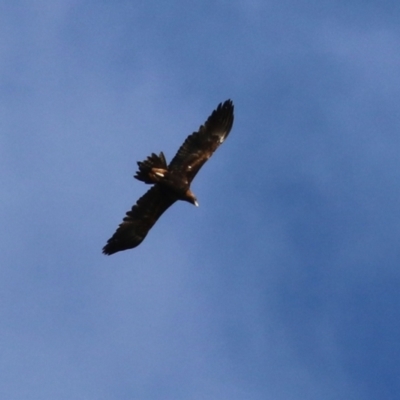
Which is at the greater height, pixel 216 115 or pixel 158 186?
pixel 216 115

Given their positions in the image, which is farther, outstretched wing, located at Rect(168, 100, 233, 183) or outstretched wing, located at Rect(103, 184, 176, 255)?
outstretched wing, located at Rect(103, 184, 176, 255)

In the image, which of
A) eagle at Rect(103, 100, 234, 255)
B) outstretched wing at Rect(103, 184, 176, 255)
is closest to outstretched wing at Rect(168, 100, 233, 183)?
eagle at Rect(103, 100, 234, 255)

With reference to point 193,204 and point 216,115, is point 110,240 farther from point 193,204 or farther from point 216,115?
point 216,115

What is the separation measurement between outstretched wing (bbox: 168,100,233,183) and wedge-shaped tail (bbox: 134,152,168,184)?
460mm

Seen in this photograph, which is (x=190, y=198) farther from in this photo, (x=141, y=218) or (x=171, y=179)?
(x=141, y=218)

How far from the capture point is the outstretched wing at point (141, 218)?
82.3ft

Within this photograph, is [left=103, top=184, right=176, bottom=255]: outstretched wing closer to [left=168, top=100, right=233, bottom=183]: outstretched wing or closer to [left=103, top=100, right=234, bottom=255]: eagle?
[left=103, top=100, right=234, bottom=255]: eagle

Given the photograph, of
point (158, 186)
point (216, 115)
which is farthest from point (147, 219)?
point (216, 115)

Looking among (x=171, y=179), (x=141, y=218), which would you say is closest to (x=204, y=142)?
(x=171, y=179)

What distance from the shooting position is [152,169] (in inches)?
945

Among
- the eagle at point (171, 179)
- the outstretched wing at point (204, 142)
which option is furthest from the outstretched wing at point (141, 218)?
the outstretched wing at point (204, 142)

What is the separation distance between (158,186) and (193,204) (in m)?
1.11

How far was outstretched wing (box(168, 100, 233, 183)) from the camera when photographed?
2475 centimetres

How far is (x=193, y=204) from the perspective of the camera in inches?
990
